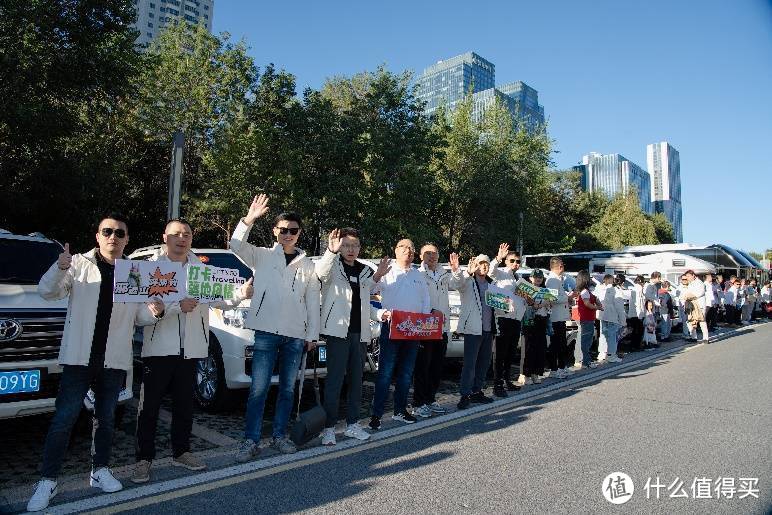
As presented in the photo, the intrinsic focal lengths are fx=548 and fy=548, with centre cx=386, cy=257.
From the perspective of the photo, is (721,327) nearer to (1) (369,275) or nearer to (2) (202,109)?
(1) (369,275)

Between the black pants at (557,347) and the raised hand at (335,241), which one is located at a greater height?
the raised hand at (335,241)

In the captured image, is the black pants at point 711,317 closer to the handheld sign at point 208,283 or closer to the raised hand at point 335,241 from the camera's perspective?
the raised hand at point 335,241

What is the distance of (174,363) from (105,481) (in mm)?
949

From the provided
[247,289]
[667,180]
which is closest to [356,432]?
[247,289]

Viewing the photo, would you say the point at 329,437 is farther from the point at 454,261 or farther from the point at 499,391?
the point at 499,391

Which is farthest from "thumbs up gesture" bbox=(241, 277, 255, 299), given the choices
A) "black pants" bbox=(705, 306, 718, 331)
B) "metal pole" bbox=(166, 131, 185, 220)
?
"black pants" bbox=(705, 306, 718, 331)

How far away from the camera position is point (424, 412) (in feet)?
21.2

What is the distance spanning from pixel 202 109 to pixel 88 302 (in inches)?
856

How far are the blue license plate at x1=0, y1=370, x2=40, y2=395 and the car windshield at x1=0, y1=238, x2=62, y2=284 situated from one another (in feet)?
5.33

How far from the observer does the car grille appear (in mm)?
4297

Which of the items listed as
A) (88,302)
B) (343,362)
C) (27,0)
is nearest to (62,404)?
(88,302)

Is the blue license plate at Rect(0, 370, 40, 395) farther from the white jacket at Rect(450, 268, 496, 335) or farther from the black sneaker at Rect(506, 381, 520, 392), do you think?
the black sneaker at Rect(506, 381, 520, 392)

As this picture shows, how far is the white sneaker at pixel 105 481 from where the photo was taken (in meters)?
3.93

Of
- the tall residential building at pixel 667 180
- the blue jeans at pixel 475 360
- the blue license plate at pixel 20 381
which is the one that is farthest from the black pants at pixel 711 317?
the tall residential building at pixel 667 180
